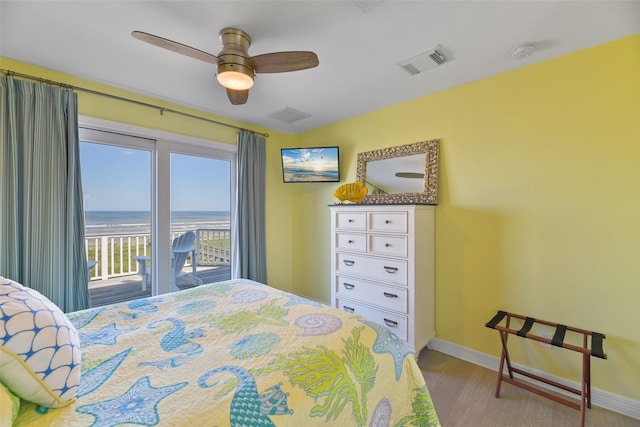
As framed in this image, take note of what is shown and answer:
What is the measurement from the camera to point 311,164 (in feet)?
11.0

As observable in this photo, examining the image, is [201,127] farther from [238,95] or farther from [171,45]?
[171,45]

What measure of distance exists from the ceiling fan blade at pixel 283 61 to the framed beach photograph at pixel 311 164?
154 cm

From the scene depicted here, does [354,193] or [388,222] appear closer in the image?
[388,222]

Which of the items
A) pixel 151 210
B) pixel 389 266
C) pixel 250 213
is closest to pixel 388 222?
pixel 389 266

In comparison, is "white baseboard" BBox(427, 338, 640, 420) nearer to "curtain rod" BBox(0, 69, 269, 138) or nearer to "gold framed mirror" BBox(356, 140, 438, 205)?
"gold framed mirror" BBox(356, 140, 438, 205)

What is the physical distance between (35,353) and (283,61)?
1.69 metres

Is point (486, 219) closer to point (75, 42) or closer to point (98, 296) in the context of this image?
point (75, 42)

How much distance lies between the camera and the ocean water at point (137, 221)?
245cm

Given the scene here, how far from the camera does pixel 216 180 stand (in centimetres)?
326

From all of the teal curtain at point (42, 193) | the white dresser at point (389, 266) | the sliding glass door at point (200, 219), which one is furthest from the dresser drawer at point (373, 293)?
the teal curtain at point (42, 193)

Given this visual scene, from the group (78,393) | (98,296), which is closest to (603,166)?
(78,393)

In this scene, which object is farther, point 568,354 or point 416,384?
point 568,354

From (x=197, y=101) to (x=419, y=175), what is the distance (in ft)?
7.96

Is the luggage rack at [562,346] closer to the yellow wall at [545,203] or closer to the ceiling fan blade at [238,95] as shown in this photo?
the yellow wall at [545,203]
